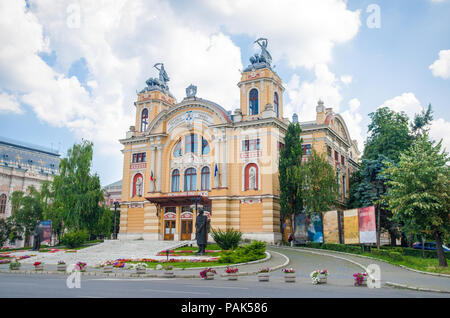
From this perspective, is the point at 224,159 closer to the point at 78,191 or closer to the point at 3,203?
the point at 78,191

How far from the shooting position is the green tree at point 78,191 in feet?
155

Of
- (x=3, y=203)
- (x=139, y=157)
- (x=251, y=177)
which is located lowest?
(x=3, y=203)

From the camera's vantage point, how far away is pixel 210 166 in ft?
152

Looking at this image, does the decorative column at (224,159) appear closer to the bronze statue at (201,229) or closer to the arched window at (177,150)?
the arched window at (177,150)

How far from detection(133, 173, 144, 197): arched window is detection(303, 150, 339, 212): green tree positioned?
845 inches

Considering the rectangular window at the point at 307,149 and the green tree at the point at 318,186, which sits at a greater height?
the rectangular window at the point at 307,149

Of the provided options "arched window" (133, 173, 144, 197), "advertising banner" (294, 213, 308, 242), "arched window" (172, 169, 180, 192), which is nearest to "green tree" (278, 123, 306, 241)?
"advertising banner" (294, 213, 308, 242)

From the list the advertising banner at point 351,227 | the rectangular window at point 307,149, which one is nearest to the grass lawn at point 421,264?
the advertising banner at point 351,227

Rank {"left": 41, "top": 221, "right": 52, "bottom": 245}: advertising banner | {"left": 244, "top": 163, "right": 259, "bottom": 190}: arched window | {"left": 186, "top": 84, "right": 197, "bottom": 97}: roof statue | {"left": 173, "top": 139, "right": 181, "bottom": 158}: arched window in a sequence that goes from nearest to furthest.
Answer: {"left": 244, "top": 163, "right": 259, "bottom": 190}: arched window → {"left": 41, "top": 221, "right": 52, "bottom": 245}: advertising banner → {"left": 173, "top": 139, "right": 181, "bottom": 158}: arched window → {"left": 186, "top": 84, "right": 197, "bottom": 97}: roof statue

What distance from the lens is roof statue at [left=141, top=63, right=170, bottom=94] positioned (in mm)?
55406

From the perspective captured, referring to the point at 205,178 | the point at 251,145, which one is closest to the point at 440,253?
the point at 251,145

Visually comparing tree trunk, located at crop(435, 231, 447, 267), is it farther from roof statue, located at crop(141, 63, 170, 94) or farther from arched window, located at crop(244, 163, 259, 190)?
roof statue, located at crop(141, 63, 170, 94)

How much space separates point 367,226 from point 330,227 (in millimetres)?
5204

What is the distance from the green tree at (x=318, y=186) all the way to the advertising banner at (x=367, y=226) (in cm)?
657
